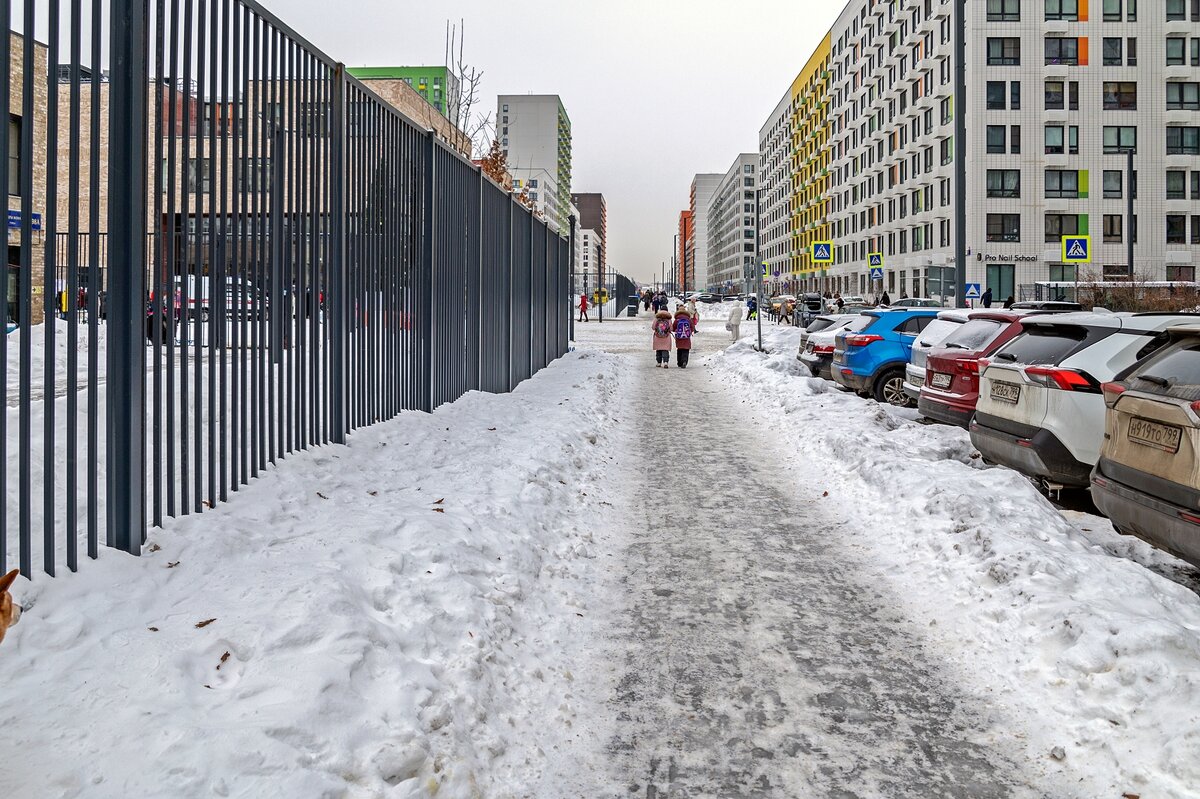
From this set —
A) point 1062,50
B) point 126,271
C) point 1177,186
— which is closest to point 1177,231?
point 1177,186

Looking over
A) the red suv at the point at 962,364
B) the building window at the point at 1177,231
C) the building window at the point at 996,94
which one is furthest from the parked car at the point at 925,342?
the building window at the point at 1177,231

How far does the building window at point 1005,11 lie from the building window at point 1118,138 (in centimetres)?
887

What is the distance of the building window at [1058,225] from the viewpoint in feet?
187

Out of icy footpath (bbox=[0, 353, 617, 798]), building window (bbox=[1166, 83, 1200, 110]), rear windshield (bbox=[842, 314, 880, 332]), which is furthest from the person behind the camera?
building window (bbox=[1166, 83, 1200, 110])

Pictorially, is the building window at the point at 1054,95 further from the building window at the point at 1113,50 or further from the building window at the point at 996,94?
the building window at the point at 1113,50

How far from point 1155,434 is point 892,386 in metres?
9.58

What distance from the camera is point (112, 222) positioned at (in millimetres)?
4188

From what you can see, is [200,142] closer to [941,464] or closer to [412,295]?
[412,295]

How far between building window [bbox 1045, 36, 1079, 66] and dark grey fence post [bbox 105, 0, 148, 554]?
6363 centimetres

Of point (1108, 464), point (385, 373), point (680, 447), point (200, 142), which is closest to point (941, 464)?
point (1108, 464)

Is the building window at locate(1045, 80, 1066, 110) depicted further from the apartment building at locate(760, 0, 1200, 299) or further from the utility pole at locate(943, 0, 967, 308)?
the utility pole at locate(943, 0, 967, 308)

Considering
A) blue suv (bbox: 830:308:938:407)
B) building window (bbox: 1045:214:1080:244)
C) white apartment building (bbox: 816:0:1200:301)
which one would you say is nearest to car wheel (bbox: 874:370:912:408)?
blue suv (bbox: 830:308:938:407)

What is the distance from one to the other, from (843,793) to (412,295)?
6877mm

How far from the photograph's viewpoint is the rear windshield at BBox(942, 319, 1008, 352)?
9.54 m
